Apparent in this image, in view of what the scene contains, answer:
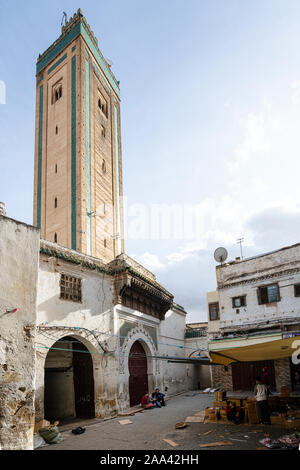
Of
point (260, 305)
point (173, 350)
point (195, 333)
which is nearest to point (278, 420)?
point (260, 305)

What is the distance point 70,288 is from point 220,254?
9662 mm

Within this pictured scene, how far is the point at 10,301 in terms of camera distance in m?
6.84

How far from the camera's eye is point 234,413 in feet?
31.1

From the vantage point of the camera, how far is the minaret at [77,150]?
61.8 ft

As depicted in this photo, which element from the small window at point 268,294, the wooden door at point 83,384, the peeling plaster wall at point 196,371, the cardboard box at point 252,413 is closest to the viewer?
the cardboard box at point 252,413

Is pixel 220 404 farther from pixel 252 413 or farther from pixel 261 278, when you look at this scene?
pixel 261 278

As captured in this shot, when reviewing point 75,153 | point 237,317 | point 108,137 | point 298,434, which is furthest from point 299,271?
point 108,137

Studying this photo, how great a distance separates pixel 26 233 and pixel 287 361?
1295cm

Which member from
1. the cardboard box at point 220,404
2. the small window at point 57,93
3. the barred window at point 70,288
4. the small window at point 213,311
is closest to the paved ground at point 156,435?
the cardboard box at point 220,404

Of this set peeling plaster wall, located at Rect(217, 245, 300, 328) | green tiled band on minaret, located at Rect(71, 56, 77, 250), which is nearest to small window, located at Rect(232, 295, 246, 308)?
peeling plaster wall, located at Rect(217, 245, 300, 328)

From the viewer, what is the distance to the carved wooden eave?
1322 centimetres

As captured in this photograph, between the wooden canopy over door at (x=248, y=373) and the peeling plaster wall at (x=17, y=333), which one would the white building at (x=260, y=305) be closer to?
the wooden canopy over door at (x=248, y=373)

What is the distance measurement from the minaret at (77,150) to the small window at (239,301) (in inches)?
303

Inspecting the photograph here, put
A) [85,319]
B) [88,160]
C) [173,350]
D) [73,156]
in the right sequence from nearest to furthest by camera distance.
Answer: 1. [85,319]
2. [73,156]
3. [88,160]
4. [173,350]
